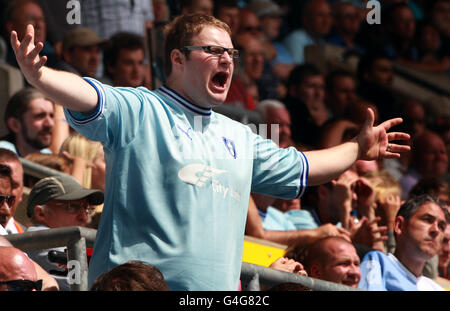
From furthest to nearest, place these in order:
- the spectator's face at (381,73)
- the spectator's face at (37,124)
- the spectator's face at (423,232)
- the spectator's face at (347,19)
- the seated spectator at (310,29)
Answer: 1. the spectator's face at (347,19)
2. the seated spectator at (310,29)
3. the spectator's face at (381,73)
4. the spectator's face at (37,124)
5. the spectator's face at (423,232)

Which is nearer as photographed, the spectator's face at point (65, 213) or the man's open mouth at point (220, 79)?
the man's open mouth at point (220, 79)

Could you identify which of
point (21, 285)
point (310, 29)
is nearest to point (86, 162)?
point (21, 285)

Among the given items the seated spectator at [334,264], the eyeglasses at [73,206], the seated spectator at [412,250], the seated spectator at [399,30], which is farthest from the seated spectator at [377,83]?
the eyeglasses at [73,206]

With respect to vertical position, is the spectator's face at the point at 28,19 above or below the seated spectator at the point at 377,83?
above

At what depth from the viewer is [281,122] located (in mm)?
7227

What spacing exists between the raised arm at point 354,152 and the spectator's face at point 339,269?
1179 mm

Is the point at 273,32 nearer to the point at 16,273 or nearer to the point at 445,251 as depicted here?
the point at 445,251

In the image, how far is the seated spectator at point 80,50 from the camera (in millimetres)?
7031

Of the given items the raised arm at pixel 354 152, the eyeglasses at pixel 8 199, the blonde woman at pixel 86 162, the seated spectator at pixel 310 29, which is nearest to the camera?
the raised arm at pixel 354 152

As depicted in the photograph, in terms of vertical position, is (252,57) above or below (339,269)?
above

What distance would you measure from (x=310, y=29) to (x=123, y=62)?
3.15 metres

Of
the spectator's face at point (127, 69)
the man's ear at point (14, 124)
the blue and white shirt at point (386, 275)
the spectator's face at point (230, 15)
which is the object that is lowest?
the blue and white shirt at point (386, 275)

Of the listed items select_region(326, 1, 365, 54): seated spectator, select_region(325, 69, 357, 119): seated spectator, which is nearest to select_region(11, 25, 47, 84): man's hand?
select_region(325, 69, 357, 119): seated spectator

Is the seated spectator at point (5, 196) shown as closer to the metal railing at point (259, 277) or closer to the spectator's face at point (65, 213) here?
the spectator's face at point (65, 213)
